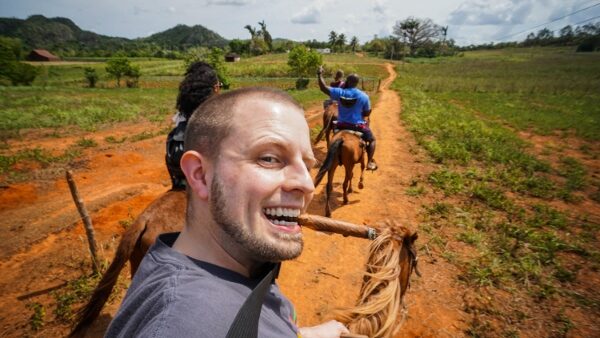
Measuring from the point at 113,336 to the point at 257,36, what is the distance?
107 m

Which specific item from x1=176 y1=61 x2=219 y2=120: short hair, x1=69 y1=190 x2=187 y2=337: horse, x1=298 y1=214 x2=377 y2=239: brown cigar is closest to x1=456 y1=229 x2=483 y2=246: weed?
x1=298 y1=214 x2=377 y2=239: brown cigar

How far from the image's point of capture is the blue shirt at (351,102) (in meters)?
6.86

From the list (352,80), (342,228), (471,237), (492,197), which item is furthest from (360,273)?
(492,197)

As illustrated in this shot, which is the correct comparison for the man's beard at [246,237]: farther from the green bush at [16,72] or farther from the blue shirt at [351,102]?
the green bush at [16,72]

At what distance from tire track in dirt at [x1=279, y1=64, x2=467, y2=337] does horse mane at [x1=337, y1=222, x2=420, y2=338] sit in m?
0.17

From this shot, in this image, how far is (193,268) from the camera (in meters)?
1.06

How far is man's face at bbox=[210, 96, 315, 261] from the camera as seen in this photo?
1229 millimetres

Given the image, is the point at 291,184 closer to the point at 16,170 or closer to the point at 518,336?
the point at 518,336

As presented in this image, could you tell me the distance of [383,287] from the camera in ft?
5.38

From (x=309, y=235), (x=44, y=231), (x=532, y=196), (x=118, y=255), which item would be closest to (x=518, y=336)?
(x=309, y=235)

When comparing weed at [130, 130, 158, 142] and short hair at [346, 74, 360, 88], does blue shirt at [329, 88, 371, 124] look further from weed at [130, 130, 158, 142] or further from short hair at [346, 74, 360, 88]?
weed at [130, 130, 158, 142]

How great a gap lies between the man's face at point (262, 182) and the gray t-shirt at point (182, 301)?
0.19 m

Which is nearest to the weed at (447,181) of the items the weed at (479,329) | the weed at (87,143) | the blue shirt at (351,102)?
the blue shirt at (351,102)

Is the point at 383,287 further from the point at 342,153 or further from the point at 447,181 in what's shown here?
the point at 447,181
